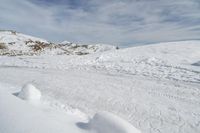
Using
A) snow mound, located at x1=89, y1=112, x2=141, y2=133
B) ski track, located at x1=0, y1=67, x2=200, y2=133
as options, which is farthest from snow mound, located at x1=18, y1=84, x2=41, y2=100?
snow mound, located at x1=89, y1=112, x2=141, y2=133

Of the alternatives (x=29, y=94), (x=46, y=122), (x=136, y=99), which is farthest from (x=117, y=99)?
(x=46, y=122)

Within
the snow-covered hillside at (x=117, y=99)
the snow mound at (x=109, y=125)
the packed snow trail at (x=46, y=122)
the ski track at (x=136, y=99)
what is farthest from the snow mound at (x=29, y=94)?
the snow mound at (x=109, y=125)

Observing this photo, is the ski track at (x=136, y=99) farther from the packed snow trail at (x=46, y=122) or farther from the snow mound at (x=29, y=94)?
the packed snow trail at (x=46, y=122)

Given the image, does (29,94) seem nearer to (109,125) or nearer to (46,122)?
(46,122)

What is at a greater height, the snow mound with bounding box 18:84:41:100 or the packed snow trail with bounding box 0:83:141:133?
Answer: the snow mound with bounding box 18:84:41:100

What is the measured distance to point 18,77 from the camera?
8.48 m

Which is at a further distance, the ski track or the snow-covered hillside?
the ski track

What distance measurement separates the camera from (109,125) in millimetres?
3234

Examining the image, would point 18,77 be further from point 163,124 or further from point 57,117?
point 163,124

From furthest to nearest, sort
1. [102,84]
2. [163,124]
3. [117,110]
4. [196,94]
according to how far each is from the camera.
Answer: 1. [102,84]
2. [196,94]
3. [117,110]
4. [163,124]

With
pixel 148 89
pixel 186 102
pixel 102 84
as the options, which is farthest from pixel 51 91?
pixel 186 102

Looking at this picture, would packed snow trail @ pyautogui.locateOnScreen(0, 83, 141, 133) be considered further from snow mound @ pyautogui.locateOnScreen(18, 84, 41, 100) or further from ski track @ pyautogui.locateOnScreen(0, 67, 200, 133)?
ski track @ pyautogui.locateOnScreen(0, 67, 200, 133)

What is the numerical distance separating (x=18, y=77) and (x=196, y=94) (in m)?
6.34

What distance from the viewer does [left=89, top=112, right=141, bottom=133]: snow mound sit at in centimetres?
311
